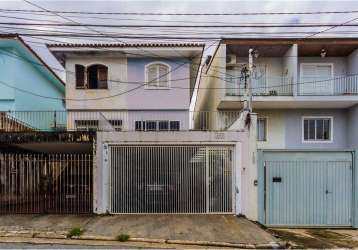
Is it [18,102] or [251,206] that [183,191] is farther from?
[18,102]

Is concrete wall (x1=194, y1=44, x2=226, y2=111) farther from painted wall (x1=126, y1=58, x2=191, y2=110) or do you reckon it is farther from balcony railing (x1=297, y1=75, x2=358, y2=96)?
balcony railing (x1=297, y1=75, x2=358, y2=96)

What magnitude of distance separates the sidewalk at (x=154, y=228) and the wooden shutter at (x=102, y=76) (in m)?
7.30

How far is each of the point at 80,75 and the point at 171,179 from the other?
792 cm

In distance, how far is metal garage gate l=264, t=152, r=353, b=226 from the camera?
414 inches

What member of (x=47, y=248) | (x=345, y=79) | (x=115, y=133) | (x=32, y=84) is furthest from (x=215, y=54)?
(x=47, y=248)

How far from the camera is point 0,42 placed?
1444cm

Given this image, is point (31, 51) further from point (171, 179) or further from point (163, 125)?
point (171, 179)

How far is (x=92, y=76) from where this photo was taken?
15.8 m

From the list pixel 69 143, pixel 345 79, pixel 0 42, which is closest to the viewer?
pixel 69 143

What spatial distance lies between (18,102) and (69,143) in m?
5.45

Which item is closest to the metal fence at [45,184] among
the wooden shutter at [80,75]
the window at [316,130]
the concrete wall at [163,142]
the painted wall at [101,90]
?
the concrete wall at [163,142]

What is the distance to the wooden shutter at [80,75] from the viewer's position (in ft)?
51.5

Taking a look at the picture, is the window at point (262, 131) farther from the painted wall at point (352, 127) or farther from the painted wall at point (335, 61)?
the painted wall at point (352, 127)

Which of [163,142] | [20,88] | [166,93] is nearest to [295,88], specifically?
[166,93]
